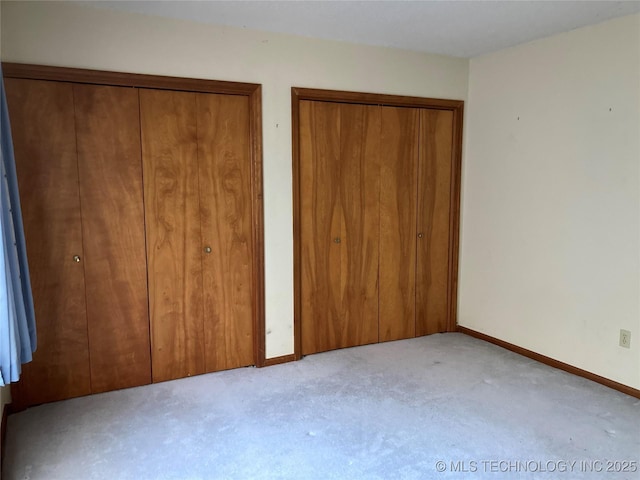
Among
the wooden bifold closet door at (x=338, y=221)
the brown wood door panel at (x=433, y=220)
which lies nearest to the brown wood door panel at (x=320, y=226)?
the wooden bifold closet door at (x=338, y=221)

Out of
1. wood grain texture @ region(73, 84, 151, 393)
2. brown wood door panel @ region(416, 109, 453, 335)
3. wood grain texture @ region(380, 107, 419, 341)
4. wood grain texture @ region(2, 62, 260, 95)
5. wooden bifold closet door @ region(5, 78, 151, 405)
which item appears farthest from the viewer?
brown wood door panel @ region(416, 109, 453, 335)

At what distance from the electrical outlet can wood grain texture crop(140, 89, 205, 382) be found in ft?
8.80

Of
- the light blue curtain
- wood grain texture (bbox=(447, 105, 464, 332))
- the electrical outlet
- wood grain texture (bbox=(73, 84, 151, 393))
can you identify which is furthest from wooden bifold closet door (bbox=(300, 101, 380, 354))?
the light blue curtain

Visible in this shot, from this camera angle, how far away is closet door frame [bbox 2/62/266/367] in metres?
2.63

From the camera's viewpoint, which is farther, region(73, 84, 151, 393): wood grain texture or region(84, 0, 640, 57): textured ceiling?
region(73, 84, 151, 393): wood grain texture

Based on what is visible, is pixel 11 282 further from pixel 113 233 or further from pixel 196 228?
pixel 196 228

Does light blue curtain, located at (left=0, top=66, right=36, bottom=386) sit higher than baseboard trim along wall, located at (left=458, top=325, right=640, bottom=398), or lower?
higher

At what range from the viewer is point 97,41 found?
273 centimetres

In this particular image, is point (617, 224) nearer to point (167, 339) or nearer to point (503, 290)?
point (503, 290)

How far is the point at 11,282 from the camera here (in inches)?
76.2

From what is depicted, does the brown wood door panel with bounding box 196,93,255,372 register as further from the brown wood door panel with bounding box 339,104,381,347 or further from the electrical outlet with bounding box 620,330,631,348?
the electrical outlet with bounding box 620,330,631,348

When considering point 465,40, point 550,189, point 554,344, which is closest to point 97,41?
point 465,40

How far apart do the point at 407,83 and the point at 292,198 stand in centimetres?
130

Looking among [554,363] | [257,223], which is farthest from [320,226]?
[554,363]
